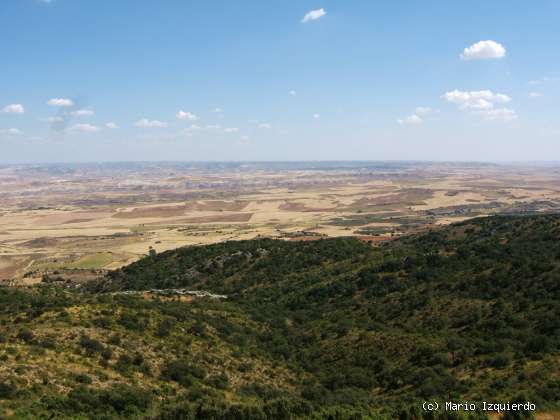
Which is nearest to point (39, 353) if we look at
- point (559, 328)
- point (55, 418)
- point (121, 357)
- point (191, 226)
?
point (121, 357)

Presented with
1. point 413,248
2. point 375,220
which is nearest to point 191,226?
point 375,220

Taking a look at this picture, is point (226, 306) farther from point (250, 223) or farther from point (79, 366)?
point (250, 223)

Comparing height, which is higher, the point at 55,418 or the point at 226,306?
the point at 55,418

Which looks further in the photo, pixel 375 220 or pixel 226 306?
pixel 375 220

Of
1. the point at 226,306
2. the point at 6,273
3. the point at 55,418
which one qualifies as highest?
the point at 55,418

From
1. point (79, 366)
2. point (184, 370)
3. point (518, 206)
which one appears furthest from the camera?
point (518, 206)

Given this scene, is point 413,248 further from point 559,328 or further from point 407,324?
point 559,328

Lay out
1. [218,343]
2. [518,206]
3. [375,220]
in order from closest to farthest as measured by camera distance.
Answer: [218,343] → [375,220] → [518,206]
